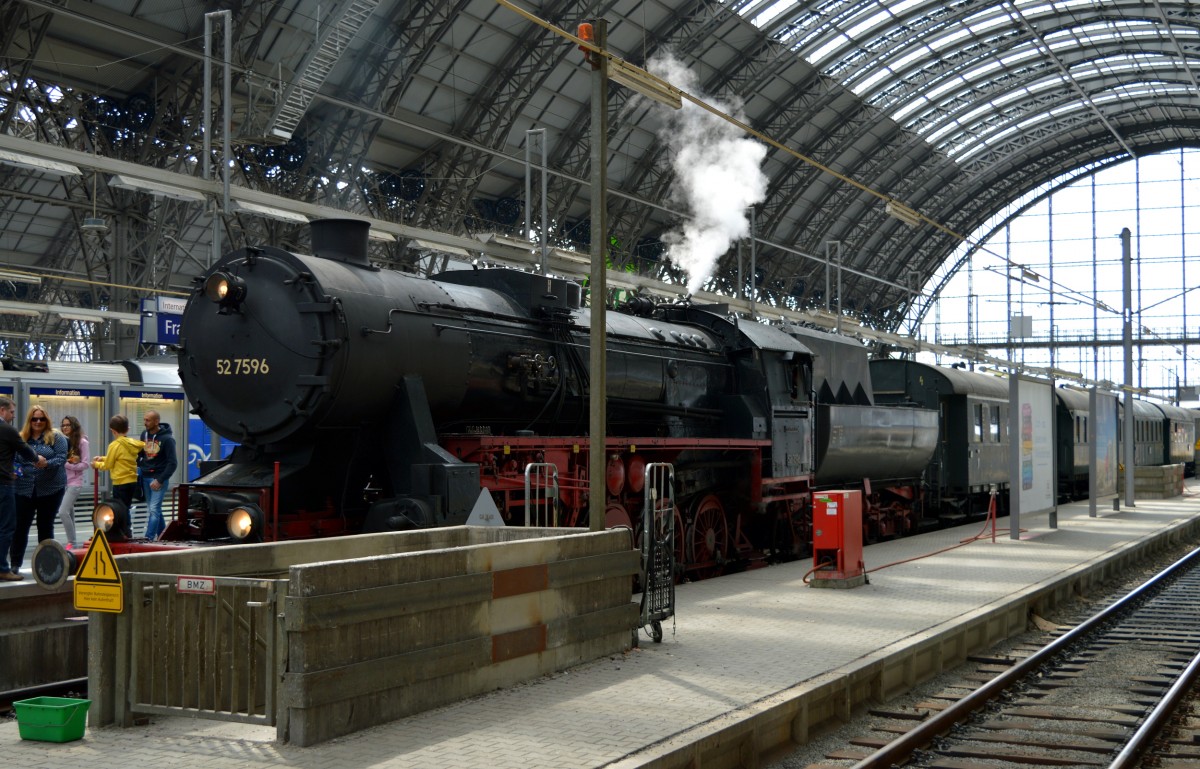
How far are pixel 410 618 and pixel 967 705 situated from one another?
471 centimetres

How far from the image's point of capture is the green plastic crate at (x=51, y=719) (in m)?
6.42

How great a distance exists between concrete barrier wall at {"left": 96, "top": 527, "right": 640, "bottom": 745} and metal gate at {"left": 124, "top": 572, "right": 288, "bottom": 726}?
0.09m

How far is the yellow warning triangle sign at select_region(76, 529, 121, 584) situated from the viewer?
6.85m

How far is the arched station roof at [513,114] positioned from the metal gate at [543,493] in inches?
286

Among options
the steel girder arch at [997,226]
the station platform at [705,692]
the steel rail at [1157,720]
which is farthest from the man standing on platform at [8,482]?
the steel girder arch at [997,226]

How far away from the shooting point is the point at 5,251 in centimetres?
3988

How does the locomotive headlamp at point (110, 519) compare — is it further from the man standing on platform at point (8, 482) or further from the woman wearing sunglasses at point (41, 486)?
the woman wearing sunglasses at point (41, 486)

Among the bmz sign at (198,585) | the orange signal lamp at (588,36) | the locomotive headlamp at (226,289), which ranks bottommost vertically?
the bmz sign at (198,585)

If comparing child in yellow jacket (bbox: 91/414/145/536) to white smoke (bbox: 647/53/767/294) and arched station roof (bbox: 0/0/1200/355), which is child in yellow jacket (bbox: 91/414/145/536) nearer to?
arched station roof (bbox: 0/0/1200/355)

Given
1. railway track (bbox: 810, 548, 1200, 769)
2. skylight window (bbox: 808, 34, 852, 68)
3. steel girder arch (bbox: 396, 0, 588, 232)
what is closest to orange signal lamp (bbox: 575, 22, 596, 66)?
railway track (bbox: 810, 548, 1200, 769)

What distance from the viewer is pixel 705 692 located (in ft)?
27.2

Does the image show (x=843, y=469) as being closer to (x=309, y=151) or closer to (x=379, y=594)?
(x=379, y=594)

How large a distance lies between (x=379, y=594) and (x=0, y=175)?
33.3 metres

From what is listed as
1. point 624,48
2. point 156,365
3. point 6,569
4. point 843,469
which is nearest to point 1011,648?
point 843,469
